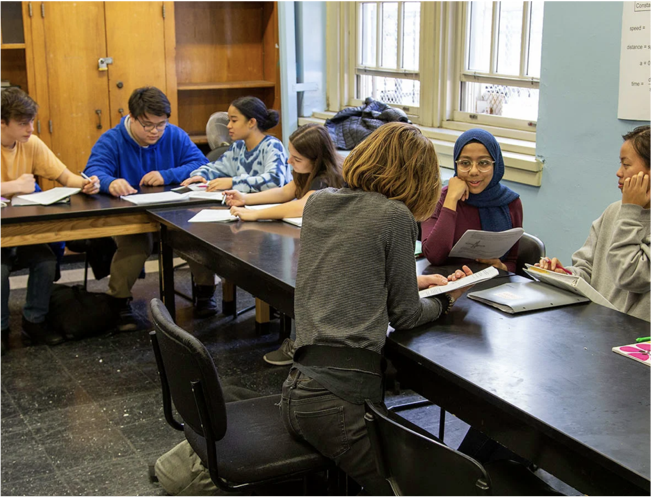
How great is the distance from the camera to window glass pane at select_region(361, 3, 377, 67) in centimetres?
513

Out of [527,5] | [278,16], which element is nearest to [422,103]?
[527,5]

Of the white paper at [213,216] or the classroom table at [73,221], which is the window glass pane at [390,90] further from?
the white paper at [213,216]

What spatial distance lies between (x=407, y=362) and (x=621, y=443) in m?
0.58

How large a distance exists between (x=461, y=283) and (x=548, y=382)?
542 mm

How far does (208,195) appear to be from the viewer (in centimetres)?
357

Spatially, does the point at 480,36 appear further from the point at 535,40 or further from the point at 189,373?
the point at 189,373

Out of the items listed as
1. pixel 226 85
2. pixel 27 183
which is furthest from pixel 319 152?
pixel 226 85

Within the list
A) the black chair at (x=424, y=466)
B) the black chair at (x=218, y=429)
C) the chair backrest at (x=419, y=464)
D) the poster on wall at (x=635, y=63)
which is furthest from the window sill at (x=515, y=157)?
the chair backrest at (x=419, y=464)

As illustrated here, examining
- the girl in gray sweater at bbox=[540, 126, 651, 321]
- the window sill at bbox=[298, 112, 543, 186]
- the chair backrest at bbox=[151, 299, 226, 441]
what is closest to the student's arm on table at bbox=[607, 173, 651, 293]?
the girl in gray sweater at bbox=[540, 126, 651, 321]

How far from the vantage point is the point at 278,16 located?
17.5ft

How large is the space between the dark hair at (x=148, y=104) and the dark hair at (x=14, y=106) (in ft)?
1.61

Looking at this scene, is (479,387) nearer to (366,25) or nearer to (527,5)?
(527,5)

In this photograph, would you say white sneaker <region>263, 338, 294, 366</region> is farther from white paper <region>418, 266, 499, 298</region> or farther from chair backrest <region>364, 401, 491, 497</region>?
chair backrest <region>364, 401, 491, 497</region>

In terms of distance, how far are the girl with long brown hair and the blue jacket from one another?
2.93 ft
